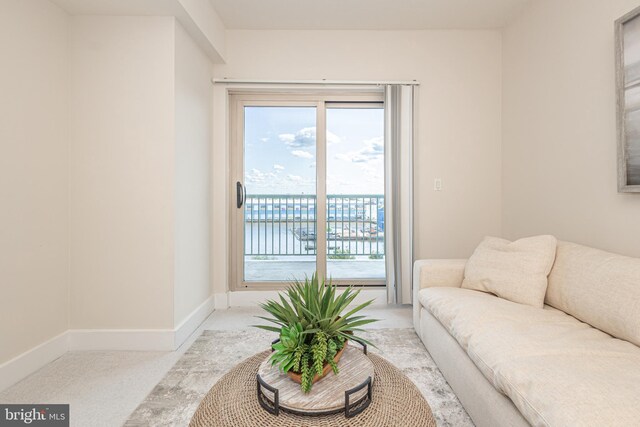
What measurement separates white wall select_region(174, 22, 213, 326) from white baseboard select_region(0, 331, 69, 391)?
0.76 meters

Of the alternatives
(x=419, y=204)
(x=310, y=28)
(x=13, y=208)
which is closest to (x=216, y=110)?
(x=310, y=28)

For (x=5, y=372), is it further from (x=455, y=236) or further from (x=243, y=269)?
(x=455, y=236)

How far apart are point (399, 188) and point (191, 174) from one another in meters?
1.92

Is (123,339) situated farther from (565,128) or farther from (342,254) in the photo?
(565,128)

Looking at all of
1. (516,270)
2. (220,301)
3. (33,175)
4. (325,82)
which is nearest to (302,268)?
(220,301)

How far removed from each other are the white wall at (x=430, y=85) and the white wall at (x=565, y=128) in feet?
0.57

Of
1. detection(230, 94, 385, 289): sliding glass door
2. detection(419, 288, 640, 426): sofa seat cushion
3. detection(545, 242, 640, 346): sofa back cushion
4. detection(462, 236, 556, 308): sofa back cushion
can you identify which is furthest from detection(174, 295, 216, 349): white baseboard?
detection(545, 242, 640, 346): sofa back cushion

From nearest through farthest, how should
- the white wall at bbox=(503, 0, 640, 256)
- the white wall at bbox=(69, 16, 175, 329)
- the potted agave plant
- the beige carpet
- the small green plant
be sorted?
the potted agave plant → the beige carpet → the white wall at bbox=(503, 0, 640, 256) → the white wall at bbox=(69, 16, 175, 329) → the small green plant

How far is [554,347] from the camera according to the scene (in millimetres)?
1220

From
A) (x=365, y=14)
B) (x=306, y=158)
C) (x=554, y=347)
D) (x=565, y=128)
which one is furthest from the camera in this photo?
(x=306, y=158)

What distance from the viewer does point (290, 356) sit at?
97cm

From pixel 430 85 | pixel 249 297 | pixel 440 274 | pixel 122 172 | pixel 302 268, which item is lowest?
pixel 249 297

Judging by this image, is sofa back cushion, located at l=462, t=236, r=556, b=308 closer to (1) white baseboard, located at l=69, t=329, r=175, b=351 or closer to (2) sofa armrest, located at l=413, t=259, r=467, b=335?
(2) sofa armrest, located at l=413, t=259, r=467, b=335

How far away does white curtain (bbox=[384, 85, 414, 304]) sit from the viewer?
2.99m
